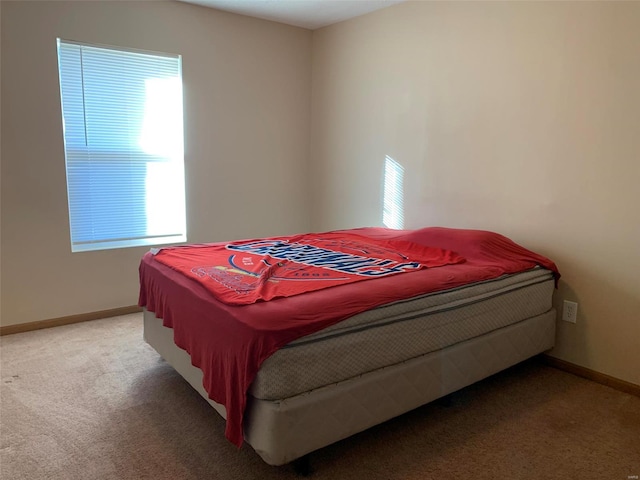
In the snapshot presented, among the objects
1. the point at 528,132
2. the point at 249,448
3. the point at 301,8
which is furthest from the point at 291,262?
the point at 301,8

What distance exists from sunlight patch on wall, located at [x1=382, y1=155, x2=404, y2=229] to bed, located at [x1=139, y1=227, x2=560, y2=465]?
867mm

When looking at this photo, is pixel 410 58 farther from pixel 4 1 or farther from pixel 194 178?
pixel 4 1

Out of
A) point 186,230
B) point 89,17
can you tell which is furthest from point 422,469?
point 89,17

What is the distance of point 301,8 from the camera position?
3678 millimetres

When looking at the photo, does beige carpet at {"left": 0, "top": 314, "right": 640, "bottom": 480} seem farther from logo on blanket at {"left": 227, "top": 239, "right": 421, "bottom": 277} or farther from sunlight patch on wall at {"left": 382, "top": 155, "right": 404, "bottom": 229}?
sunlight patch on wall at {"left": 382, "top": 155, "right": 404, "bottom": 229}

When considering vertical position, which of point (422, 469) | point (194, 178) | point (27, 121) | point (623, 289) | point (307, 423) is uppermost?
point (27, 121)

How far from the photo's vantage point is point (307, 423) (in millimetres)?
1702

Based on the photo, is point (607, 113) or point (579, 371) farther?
point (579, 371)

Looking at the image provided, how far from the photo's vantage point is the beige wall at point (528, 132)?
2.46 m

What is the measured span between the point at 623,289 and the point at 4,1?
4.02 m

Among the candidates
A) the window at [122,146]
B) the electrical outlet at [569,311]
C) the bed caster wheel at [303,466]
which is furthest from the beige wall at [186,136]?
the electrical outlet at [569,311]

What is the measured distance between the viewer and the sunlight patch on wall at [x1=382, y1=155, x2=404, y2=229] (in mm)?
3650

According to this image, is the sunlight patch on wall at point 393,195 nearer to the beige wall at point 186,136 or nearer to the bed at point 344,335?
the bed at point 344,335

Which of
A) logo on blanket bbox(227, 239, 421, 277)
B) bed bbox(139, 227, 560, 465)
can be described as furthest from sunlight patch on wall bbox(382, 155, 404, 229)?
bed bbox(139, 227, 560, 465)
